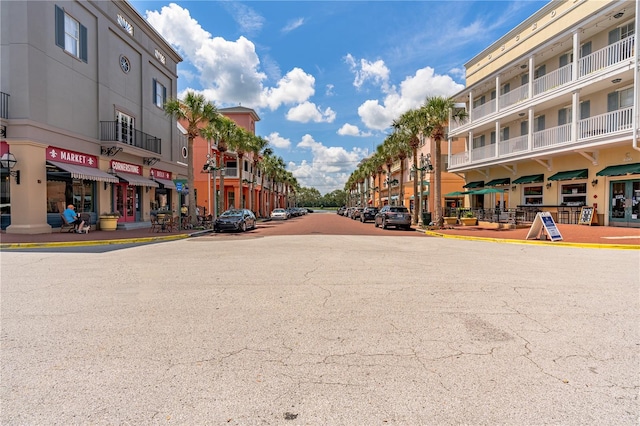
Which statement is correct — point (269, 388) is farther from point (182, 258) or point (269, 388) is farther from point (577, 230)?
point (577, 230)

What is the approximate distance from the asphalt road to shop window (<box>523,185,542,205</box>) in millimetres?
19232

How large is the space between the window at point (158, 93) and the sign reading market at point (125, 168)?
6672mm

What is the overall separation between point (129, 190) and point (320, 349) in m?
25.2

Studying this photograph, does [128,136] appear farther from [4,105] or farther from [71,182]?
[4,105]

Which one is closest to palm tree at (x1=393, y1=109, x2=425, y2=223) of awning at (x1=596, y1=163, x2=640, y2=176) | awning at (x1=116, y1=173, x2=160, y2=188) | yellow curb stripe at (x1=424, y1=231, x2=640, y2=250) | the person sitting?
yellow curb stripe at (x1=424, y1=231, x2=640, y2=250)

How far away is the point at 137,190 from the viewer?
85.8 feet

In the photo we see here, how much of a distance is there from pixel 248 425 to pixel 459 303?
427 cm

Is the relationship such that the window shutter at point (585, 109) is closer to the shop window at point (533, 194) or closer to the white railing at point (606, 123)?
the white railing at point (606, 123)

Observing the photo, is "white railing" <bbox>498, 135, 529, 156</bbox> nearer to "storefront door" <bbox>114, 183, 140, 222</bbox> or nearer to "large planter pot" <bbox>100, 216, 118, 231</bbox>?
"large planter pot" <bbox>100, 216, 118, 231</bbox>

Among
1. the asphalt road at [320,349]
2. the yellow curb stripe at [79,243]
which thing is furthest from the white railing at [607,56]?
the yellow curb stripe at [79,243]

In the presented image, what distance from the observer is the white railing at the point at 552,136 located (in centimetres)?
2090

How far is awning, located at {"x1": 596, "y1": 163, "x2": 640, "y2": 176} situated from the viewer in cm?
1748

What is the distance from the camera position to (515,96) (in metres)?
25.8

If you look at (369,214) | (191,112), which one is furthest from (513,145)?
(191,112)
